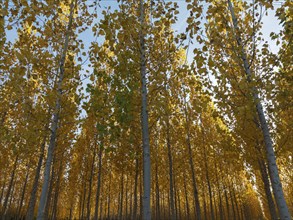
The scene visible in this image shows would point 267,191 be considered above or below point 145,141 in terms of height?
below

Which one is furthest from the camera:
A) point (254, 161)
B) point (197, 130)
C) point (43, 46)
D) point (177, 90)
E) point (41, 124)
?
point (197, 130)

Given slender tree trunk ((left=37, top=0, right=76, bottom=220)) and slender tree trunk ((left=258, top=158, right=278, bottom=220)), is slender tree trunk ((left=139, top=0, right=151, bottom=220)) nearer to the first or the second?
slender tree trunk ((left=37, top=0, right=76, bottom=220))

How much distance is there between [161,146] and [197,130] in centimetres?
225

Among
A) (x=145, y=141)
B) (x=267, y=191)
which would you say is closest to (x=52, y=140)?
(x=145, y=141)

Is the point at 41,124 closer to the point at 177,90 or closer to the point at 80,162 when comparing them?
the point at 177,90

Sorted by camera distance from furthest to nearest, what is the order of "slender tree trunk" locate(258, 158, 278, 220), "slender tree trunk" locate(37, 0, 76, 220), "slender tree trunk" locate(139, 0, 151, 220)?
"slender tree trunk" locate(258, 158, 278, 220), "slender tree trunk" locate(37, 0, 76, 220), "slender tree trunk" locate(139, 0, 151, 220)

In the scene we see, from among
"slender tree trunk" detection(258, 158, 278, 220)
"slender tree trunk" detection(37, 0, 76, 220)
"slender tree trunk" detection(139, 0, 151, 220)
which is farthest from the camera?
"slender tree trunk" detection(258, 158, 278, 220)

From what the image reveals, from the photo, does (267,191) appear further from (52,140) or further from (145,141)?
(52,140)

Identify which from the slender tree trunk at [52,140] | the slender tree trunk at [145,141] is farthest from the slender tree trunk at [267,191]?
the slender tree trunk at [52,140]

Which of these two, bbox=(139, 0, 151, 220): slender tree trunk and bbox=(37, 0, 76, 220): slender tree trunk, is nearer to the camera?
bbox=(139, 0, 151, 220): slender tree trunk

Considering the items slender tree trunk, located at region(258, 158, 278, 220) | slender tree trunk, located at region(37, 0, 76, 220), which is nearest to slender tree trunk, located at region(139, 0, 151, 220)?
slender tree trunk, located at region(37, 0, 76, 220)

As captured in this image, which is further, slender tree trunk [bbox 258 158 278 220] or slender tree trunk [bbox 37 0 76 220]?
slender tree trunk [bbox 258 158 278 220]

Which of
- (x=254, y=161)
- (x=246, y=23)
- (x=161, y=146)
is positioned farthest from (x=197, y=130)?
(x=246, y=23)

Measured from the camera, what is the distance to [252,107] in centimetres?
406
